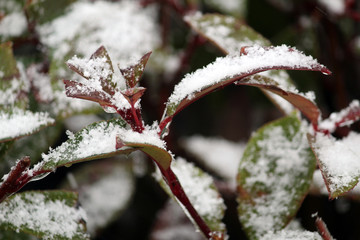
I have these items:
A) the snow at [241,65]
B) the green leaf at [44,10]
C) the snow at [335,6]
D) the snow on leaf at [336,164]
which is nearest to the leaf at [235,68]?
the snow at [241,65]

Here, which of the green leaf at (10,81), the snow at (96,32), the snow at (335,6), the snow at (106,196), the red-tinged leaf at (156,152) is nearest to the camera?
the red-tinged leaf at (156,152)

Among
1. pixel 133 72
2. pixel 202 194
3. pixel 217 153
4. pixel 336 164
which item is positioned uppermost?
pixel 133 72

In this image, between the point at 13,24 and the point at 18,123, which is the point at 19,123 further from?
the point at 13,24

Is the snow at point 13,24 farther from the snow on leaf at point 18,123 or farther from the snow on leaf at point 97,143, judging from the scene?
the snow on leaf at point 97,143

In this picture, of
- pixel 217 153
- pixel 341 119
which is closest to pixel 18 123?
pixel 341 119

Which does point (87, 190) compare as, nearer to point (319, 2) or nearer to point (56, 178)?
point (56, 178)

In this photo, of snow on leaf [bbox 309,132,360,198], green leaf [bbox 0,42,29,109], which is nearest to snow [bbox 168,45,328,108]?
snow on leaf [bbox 309,132,360,198]
